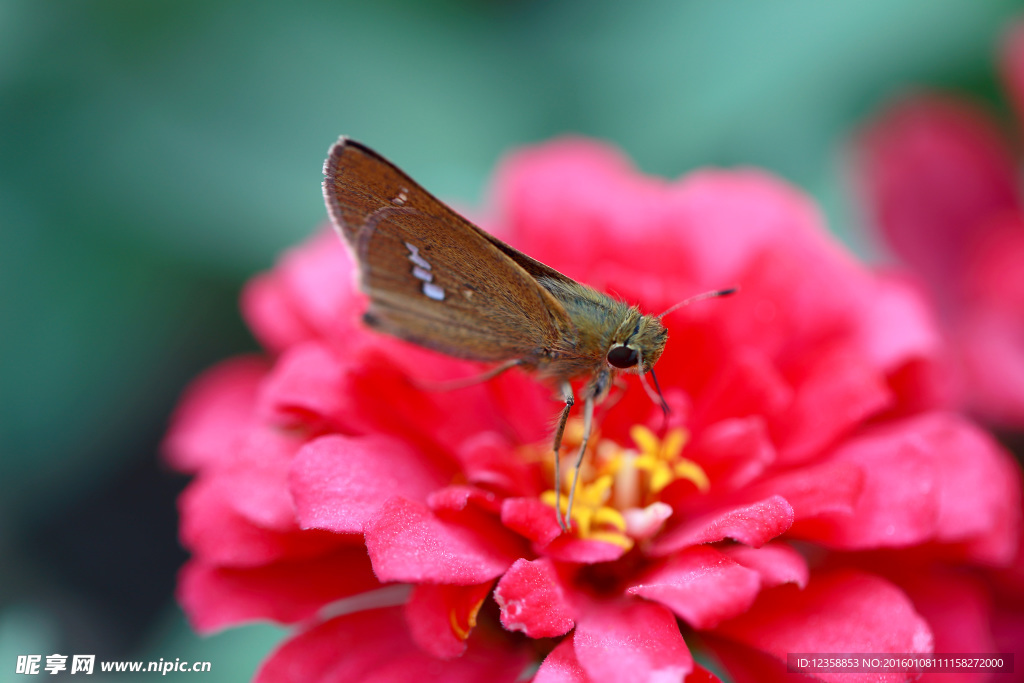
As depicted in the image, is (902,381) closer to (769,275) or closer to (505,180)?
(769,275)

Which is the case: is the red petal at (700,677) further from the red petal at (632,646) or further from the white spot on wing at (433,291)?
the white spot on wing at (433,291)

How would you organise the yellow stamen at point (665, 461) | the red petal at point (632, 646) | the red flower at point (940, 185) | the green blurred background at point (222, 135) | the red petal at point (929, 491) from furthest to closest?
the red flower at point (940, 185), the green blurred background at point (222, 135), the yellow stamen at point (665, 461), the red petal at point (929, 491), the red petal at point (632, 646)

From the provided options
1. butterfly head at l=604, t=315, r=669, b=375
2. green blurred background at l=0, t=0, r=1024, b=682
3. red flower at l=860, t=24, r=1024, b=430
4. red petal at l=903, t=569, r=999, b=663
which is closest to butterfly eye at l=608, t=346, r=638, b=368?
butterfly head at l=604, t=315, r=669, b=375

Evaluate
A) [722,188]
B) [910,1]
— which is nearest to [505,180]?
[722,188]

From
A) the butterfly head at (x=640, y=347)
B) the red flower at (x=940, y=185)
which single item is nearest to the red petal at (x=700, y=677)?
the butterfly head at (x=640, y=347)

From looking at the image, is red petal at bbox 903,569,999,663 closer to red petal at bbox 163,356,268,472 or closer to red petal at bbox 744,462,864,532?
red petal at bbox 744,462,864,532

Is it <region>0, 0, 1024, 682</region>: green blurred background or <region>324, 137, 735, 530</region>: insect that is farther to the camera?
<region>0, 0, 1024, 682</region>: green blurred background
